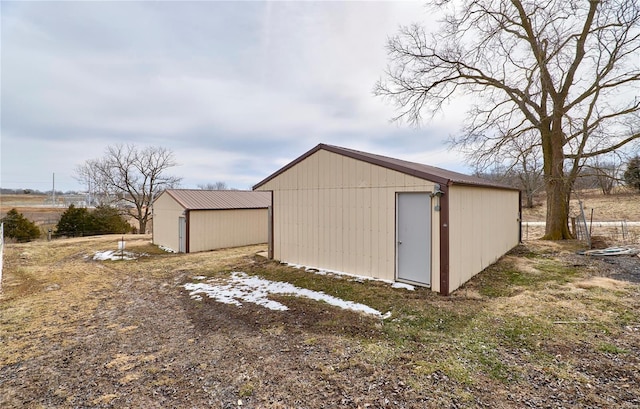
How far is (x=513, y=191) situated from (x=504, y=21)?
7.02 meters

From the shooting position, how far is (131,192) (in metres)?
24.9

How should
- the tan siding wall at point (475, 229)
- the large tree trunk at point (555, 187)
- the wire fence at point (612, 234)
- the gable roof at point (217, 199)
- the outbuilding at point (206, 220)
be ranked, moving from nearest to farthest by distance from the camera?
the tan siding wall at point (475, 229) → the wire fence at point (612, 234) → the large tree trunk at point (555, 187) → the outbuilding at point (206, 220) → the gable roof at point (217, 199)

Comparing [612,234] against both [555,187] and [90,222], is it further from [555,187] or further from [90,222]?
[90,222]

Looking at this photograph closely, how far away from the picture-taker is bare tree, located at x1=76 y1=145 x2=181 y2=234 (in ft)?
81.7

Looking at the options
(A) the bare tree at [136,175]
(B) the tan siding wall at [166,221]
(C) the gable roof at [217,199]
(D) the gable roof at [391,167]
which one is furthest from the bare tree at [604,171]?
(A) the bare tree at [136,175]

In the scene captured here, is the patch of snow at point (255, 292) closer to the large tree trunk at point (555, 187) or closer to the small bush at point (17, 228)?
the large tree trunk at point (555, 187)

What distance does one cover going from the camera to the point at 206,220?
1337cm

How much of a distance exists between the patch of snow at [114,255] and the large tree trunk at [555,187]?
697 inches

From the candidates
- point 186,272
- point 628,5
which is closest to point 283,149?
point 186,272

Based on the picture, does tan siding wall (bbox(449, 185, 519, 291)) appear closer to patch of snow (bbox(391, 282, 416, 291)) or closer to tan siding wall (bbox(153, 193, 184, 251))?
patch of snow (bbox(391, 282, 416, 291))

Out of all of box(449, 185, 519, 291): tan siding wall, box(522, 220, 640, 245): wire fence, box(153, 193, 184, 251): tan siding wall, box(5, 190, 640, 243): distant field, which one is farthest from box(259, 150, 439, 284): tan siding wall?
box(5, 190, 640, 243): distant field

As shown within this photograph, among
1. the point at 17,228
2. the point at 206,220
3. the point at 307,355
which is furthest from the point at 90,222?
the point at 307,355

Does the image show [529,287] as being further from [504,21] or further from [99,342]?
[504,21]

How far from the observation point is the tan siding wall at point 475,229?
241 inches
